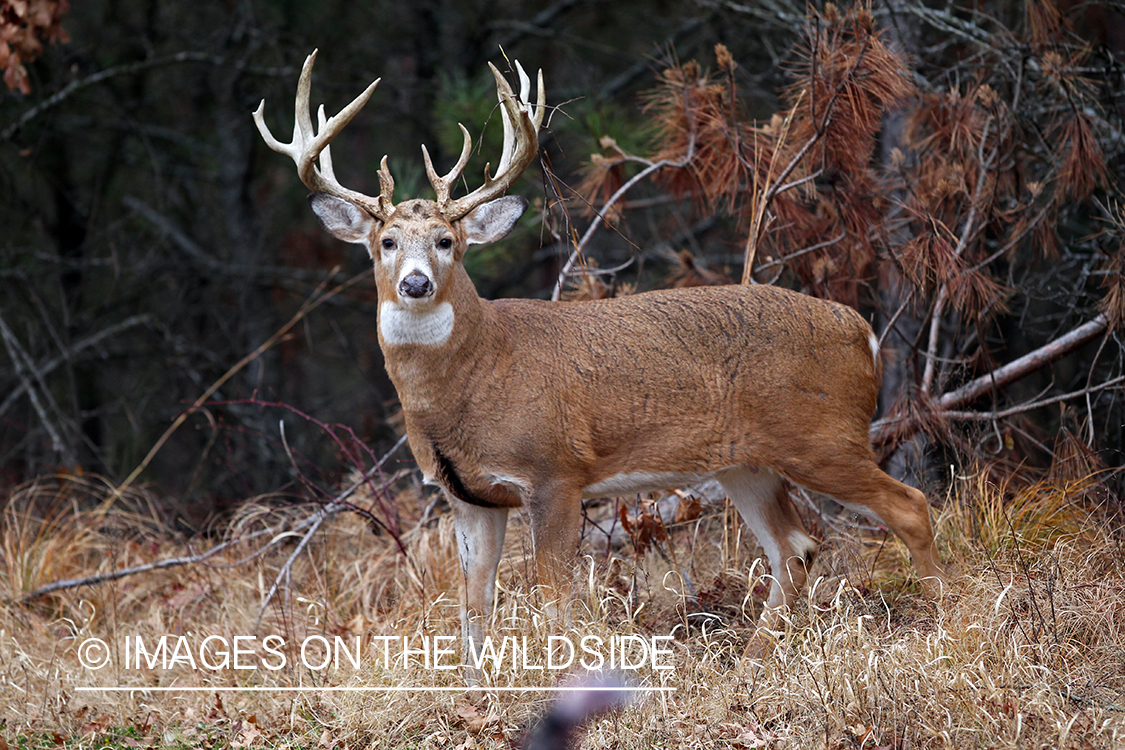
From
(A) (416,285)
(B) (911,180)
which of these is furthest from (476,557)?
(B) (911,180)

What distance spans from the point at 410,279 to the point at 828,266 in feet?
8.90

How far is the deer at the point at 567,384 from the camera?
4535 millimetres

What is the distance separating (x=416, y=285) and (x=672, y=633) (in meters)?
1.81

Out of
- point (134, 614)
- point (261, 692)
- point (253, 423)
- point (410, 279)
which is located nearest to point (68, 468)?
point (253, 423)

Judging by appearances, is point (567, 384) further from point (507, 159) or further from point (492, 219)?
point (507, 159)

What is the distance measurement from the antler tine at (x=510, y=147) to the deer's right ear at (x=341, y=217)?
368mm

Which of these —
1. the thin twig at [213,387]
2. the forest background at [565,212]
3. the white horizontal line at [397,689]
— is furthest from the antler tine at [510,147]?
the thin twig at [213,387]

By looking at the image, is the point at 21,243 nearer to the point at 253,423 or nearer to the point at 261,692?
the point at 253,423

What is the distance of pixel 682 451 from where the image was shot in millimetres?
4738

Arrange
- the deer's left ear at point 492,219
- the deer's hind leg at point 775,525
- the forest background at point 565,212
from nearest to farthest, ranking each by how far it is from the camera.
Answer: the deer's left ear at point 492,219
the deer's hind leg at point 775,525
the forest background at point 565,212

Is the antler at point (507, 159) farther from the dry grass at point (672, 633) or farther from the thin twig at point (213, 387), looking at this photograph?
the thin twig at point (213, 387)

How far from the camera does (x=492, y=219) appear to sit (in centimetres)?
479

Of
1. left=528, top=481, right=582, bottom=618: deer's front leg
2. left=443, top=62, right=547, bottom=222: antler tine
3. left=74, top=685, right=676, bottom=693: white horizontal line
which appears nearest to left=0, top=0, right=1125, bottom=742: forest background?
left=443, top=62, right=547, bottom=222: antler tine

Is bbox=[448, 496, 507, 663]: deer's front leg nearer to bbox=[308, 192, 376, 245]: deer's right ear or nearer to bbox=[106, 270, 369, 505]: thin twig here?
bbox=[308, 192, 376, 245]: deer's right ear
